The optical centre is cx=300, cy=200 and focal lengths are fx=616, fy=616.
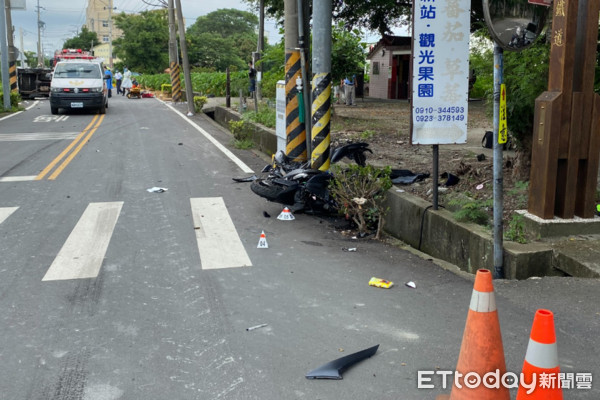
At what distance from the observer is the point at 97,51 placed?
126625 millimetres

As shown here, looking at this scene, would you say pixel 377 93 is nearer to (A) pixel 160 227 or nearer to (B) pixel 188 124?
(B) pixel 188 124

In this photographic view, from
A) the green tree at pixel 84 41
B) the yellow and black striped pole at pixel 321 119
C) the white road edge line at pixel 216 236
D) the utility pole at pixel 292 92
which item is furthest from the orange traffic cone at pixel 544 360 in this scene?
the green tree at pixel 84 41

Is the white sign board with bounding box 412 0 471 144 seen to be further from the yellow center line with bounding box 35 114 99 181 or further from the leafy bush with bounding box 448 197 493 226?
the yellow center line with bounding box 35 114 99 181

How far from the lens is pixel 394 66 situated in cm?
3406

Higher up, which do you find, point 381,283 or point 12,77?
point 12,77

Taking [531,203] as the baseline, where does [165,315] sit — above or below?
below

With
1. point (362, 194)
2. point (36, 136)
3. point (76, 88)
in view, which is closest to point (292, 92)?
point (362, 194)

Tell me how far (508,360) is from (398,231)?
3615mm

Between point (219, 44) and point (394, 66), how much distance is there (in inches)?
1483

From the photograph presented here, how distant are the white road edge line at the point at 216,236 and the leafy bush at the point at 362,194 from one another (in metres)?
1.41

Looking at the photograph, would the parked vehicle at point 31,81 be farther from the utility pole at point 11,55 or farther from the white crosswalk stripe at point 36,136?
the white crosswalk stripe at point 36,136

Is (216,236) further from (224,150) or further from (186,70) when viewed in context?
(186,70)

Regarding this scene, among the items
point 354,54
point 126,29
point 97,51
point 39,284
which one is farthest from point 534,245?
point 97,51

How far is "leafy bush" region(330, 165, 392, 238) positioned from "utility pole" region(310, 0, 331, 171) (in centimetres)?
189
